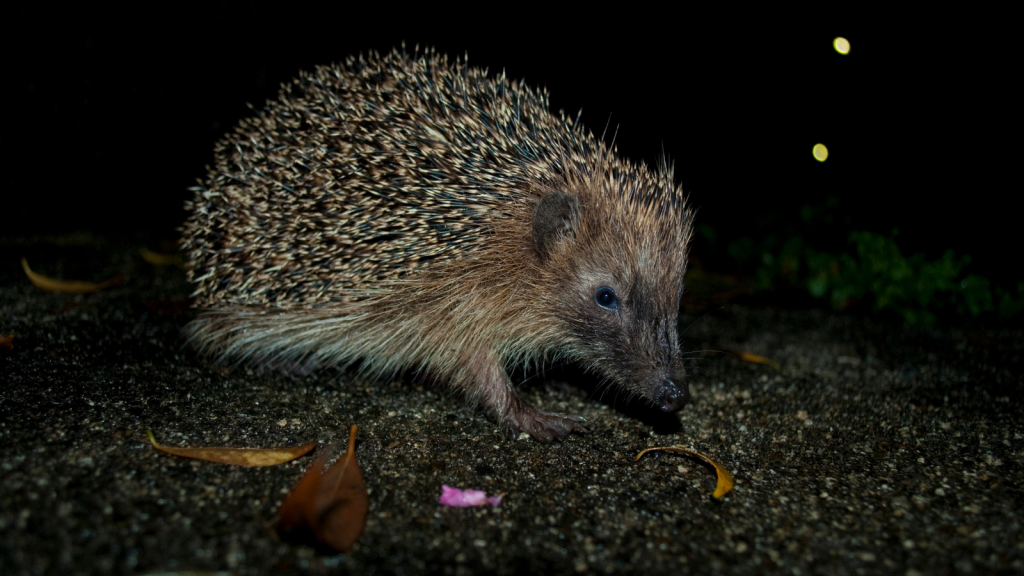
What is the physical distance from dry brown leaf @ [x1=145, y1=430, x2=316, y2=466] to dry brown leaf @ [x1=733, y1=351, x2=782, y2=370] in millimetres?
2904

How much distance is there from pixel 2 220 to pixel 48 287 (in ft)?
6.86

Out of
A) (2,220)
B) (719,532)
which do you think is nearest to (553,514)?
(719,532)

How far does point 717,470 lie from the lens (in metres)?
2.56

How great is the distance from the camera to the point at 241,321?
11.7 ft

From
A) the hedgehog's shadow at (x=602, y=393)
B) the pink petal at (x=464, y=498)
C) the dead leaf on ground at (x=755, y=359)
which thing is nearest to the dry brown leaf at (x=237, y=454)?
the pink petal at (x=464, y=498)

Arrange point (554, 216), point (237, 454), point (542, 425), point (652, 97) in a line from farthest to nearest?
point (652, 97), point (554, 216), point (542, 425), point (237, 454)

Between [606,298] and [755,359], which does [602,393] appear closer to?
[606,298]

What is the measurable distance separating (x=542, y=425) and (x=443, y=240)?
105 cm

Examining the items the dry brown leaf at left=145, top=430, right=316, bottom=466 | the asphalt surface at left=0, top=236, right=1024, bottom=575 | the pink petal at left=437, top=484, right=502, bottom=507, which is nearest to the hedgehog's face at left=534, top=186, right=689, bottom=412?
the asphalt surface at left=0, top=236, right=1024, bottom=575

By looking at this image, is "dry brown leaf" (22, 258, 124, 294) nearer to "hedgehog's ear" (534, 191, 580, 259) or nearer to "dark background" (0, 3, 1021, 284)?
"dark background" (0, 3, 1021, 284)

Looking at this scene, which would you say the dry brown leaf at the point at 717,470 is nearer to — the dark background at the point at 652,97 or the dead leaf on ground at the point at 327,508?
the dead leaf on ground at the point at 327,508

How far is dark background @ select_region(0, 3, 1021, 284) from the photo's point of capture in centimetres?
488

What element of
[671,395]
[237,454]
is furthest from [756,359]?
[237,454]

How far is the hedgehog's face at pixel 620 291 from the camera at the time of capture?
3.17 metres
